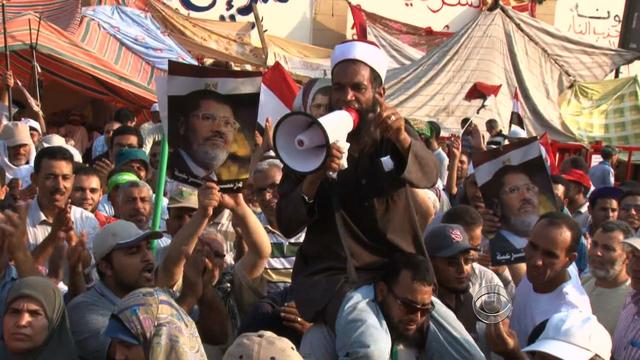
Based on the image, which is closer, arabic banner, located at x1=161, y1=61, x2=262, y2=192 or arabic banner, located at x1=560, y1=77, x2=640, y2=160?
arabic banner, located at x1=161, y1=61, x2=262, y2=192

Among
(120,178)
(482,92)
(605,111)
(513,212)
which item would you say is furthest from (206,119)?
(605,111)

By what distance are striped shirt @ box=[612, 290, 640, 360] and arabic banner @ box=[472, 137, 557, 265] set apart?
63 centimetres

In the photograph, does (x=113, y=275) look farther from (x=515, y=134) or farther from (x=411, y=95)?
(x=411, y=95)

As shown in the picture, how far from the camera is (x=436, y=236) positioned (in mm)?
4430

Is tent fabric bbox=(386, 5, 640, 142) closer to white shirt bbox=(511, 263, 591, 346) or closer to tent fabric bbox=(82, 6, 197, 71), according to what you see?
tent fabric bbox=(82, 6, 197, 71)

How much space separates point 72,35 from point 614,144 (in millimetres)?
8476

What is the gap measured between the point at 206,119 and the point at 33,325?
3.49 ft

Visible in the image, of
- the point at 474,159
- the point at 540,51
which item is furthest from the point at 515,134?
the point at 540,51

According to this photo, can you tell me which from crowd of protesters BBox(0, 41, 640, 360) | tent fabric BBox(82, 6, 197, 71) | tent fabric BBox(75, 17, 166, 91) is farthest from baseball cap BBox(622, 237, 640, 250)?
tent fabric BBox(82, 6, 197, 71)

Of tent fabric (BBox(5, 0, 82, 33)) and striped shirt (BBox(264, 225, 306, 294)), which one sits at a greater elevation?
tent fabric (BBox(5, 0, 82, 33))

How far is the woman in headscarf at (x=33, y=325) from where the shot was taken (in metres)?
3.78

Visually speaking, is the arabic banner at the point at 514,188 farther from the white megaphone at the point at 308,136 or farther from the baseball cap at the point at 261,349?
the baseball cap at the point at 261,349

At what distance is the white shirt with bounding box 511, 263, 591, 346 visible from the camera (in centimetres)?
441

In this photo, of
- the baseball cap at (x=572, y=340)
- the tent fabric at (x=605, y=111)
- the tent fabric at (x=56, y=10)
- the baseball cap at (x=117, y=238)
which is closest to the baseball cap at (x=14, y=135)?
the baseball cap at (x=117, y=238)
